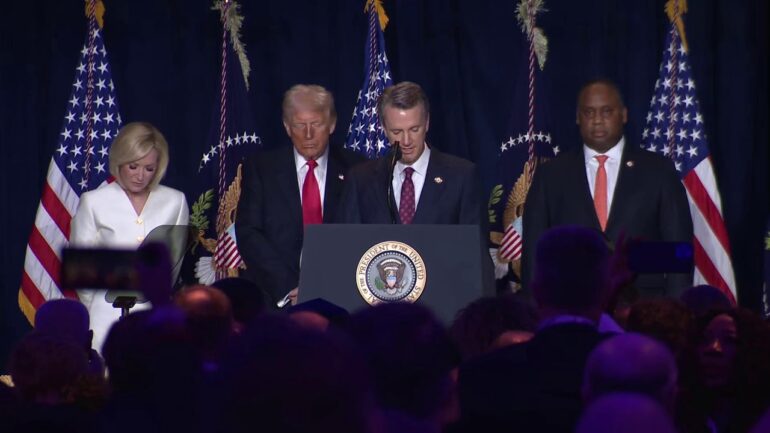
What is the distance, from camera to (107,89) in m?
7.97

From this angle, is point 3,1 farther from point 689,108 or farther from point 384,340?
point 384,340

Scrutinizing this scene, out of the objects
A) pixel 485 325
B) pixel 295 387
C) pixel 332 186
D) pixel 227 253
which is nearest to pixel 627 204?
pixel 332 186

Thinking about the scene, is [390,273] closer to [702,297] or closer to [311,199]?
[702,297]

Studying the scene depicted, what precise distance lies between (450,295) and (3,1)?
4.94m

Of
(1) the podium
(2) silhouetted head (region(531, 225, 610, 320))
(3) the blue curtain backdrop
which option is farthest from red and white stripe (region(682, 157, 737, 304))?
(2) silhouetted head (region(531, 225, 610, 320))

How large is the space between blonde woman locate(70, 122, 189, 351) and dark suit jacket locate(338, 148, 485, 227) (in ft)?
5.04

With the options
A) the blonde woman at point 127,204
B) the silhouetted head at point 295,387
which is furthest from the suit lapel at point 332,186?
the silhouetted head at point 295,387

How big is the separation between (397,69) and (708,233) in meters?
2.22

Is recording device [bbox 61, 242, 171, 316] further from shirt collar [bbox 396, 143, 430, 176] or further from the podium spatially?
shirt collar [bbox 396, 143, 430, 176]

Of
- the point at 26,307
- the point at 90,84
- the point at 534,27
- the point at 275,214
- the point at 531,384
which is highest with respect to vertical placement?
the point at 534,27

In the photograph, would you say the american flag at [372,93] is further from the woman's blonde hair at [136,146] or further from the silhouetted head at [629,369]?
the silhouetted head at [629,369]

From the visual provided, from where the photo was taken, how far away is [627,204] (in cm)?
635

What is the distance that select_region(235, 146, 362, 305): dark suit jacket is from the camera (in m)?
6.11

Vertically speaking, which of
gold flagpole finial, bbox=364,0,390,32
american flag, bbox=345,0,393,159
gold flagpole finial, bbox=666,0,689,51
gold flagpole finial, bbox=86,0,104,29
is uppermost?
gold flagpole finial, bbox=86,0,104,29
